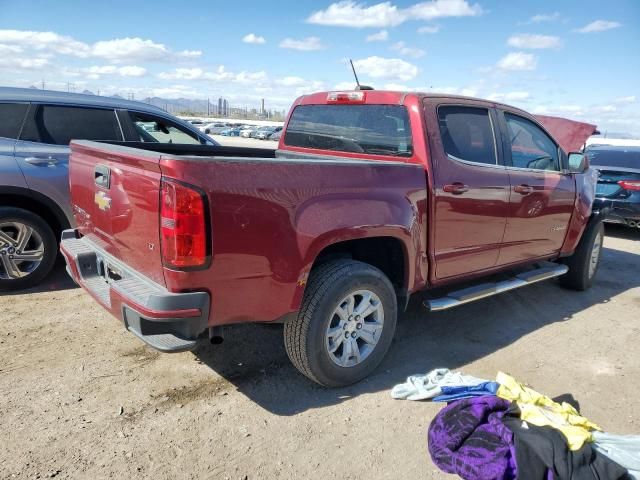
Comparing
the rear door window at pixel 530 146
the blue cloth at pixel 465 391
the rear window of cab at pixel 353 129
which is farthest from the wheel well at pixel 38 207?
the rear door window at pixel 530 146

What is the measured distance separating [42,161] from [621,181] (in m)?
8.61

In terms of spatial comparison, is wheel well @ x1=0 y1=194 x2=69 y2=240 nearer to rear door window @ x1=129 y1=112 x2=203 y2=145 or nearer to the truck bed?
rear door window @ x1=129 y1=112 x2=203 y2=145

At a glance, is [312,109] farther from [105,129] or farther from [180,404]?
[180,404]

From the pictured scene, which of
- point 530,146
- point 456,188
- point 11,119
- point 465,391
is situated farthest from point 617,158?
point 11,119

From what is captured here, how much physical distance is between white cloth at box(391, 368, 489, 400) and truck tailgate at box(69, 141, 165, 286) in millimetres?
1679

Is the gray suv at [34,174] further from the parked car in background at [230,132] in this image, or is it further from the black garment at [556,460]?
the parked car in background at [230,132]

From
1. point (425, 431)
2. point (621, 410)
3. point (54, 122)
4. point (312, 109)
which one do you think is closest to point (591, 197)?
point (621, 410)

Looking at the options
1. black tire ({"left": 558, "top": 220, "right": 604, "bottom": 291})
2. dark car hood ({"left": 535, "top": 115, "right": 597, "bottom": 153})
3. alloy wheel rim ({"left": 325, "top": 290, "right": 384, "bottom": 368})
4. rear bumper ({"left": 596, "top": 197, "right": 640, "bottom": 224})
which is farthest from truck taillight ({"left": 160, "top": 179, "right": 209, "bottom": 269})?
dark car hood ({"left": 535, "top": 115, "right": 597, "bottom": 153})

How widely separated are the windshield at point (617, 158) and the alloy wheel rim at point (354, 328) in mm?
7713

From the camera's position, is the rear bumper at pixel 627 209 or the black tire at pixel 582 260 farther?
the rear bumper at pixel 627 209

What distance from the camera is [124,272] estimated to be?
278cm

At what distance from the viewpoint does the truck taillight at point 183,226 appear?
229 centimetres

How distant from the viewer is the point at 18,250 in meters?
4.38

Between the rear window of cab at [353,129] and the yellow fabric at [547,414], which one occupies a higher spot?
the rear window of cab at [353,129]
